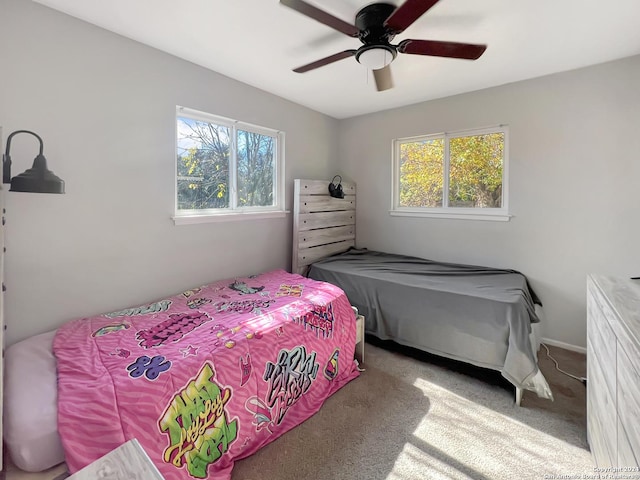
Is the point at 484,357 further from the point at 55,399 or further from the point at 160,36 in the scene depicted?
the point at 160,36

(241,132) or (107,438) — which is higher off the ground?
(241,132)

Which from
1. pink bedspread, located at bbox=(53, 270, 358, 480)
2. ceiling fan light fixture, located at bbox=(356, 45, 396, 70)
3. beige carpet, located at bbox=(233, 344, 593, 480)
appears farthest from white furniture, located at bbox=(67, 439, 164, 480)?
ceiling fan light fixture, located at bbox=(356, 45, 396, 70)

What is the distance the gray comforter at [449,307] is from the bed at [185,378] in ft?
1.55

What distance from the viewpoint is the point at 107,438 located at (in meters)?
1.10

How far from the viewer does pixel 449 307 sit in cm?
231

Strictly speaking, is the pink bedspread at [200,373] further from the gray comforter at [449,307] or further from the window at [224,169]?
the window at [224,169]

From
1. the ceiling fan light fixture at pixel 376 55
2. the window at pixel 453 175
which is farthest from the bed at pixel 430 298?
the ceiling fan light fixture at pixel 376 55

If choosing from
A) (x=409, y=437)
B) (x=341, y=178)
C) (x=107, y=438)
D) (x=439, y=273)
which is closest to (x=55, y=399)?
(x=107, y=438)

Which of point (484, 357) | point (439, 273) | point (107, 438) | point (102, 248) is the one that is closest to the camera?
point (107, 438)

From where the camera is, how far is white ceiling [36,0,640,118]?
5.66ft

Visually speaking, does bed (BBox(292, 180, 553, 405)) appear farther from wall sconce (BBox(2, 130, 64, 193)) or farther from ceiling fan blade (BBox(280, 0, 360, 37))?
wall sconce (BBox(2, 130, 64, 193))

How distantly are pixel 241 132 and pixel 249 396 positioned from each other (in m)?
2.31

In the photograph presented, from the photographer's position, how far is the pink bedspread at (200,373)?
118 cm

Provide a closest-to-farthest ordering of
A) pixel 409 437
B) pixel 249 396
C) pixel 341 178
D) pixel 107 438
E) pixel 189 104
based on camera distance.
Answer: pixel 107 438 → pixel 249 396 → pixel 409 437 → pixel 189 104 → pixel 341 178
